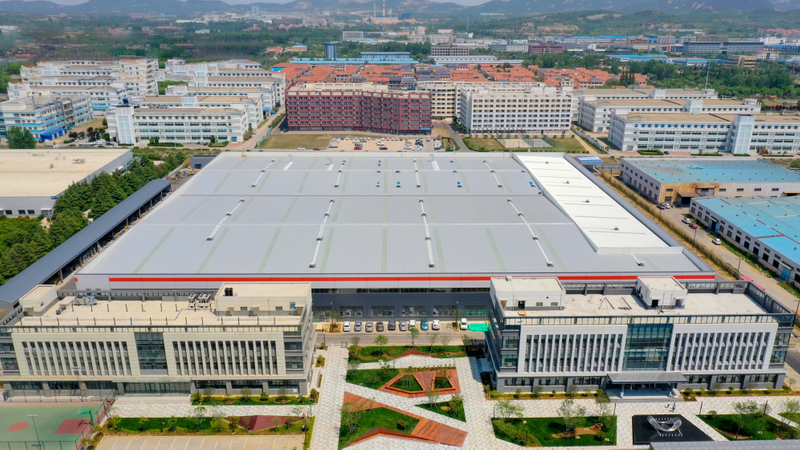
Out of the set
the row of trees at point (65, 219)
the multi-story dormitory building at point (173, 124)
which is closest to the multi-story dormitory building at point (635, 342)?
the row of trees at point (65, 219)

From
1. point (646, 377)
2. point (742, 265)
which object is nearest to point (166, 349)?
point (646, 377)

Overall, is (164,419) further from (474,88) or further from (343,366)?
(474,88)

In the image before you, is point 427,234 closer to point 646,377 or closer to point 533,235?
point 533,235

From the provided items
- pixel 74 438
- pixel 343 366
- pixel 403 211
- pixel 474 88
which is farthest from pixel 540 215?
pixel 474 88

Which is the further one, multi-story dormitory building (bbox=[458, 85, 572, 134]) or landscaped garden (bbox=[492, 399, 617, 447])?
multi-story dormitory building (bbox=[458, 85, 572, 134])

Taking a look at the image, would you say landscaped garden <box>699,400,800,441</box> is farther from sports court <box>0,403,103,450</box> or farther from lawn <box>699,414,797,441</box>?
sports court <box>0,403,103,450</box>

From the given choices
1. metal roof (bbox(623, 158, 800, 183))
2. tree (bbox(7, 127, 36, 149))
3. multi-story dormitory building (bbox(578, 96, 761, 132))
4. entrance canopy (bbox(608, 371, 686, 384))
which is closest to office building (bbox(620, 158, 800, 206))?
metal roof (bbox(623, 158, 800, 183))
